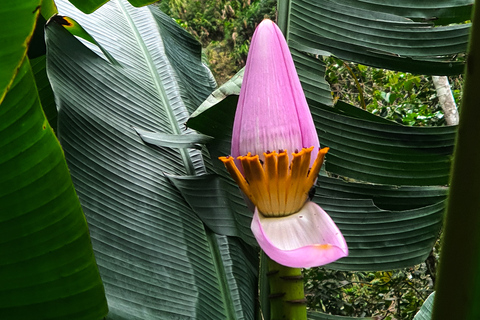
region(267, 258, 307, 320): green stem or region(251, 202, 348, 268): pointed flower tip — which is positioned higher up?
region(251, 202, 348, 268): pointed flower tip

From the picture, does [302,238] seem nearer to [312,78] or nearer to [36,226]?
[36,226]

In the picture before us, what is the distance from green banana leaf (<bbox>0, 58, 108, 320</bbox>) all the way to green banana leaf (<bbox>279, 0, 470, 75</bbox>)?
45 centimetres

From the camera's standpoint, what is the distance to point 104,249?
1.77ft

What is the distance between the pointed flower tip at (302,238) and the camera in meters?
0.28

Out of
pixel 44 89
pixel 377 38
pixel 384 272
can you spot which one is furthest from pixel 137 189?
pixel 384 272

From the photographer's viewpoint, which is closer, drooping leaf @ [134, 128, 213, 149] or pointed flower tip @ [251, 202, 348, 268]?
pointed flower tip @ [251, 202, 348, 268]

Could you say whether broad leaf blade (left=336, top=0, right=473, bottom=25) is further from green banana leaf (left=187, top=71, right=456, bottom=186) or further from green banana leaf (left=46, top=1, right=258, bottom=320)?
green banana leaf (left=46, top=1, right=258, bottom=320)

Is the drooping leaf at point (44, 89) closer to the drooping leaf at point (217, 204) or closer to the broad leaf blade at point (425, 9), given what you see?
the drooping leaf at point (217, 204)

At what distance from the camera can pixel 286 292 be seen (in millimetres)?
390

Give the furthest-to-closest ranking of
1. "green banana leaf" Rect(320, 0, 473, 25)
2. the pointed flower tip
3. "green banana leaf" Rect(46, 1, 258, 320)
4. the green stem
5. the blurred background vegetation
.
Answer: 1. the blurred background vegetation
2. "green banana leaf" Rect(320, 0, 473, 25)
3. "green banana leaf" Rect(46, 1, 258, 320)
4. the green stem
5. the pointed flower tip

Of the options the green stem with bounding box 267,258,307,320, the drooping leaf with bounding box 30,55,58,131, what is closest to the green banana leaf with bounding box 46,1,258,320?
the drooping leaf with bounding box 30,55,58,131

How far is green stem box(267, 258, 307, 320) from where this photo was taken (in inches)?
15.2

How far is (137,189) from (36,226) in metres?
0.26

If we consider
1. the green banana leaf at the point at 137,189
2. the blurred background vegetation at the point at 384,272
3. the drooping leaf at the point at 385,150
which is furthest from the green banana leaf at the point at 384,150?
the blurred background vegetation at the point at 384,272
